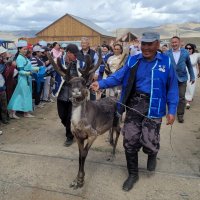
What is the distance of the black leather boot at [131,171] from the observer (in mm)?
5373

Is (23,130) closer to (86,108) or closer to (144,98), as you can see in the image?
(86,108)

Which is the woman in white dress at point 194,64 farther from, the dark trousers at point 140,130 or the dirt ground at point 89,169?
the dark trousers at point 140,130

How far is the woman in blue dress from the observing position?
30.7ft

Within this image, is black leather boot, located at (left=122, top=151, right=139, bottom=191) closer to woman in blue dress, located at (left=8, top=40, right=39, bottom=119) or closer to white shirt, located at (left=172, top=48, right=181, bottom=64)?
white shirt, located at (left=172, top=48, right=181, bottom=64)

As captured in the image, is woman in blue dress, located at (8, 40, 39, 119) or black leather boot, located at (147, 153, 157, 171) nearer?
black leather boot, located at (147, 153, 157, 171)

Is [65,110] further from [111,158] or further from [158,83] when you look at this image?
[158,83]

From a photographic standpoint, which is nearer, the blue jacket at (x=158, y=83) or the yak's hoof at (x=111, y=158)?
the blue jacket at (x=158, y=83)

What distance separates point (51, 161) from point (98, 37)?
47.7 m

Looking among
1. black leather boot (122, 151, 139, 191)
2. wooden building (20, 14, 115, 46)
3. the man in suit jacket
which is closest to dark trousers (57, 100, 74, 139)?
black leather boot (122, 151, 139, 191)

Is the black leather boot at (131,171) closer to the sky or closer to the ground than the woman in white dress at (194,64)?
closer to the ground

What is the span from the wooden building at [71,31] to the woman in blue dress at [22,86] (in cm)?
4408

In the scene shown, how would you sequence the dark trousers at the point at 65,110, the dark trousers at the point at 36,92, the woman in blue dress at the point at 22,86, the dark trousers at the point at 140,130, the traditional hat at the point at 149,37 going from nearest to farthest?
1. the traditional hat at the point at 149,37
2. the dark trousers at the point at 140,130
3. the dark trousers at the point at 65,110
4. the woman in blue dress at the point at 22,86
5. the dark trousers at the point at 36,92

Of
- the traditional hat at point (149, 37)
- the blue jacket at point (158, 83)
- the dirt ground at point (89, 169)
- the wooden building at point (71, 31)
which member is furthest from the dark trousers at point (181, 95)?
the wooden building at point (71, 31)

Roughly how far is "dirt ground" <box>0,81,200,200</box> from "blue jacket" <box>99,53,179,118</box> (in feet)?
3.87
